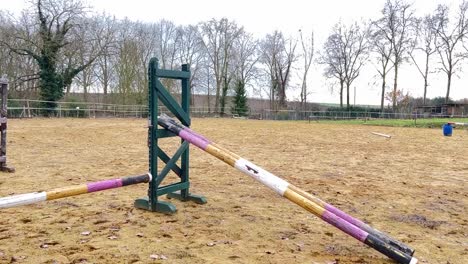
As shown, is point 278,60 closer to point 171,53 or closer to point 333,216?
point 171,53

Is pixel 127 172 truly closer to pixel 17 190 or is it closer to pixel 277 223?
pixel 17 190

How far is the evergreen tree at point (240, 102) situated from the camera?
42.3 m

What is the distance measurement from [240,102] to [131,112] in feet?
47.4

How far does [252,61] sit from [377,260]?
45.9 m

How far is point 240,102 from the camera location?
140 ft

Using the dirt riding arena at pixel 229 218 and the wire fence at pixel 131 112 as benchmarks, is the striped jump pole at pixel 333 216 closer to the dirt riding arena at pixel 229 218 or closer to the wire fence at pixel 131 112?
the dirt riding arena at pixel 229 218

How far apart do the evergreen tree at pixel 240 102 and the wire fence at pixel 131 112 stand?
0.79 feet

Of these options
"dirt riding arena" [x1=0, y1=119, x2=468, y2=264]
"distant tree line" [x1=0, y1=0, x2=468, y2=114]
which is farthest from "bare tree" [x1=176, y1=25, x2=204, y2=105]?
"dirt riding arena" [x1=0, y1=119, x2=468, y2=264]

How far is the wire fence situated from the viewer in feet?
81.5

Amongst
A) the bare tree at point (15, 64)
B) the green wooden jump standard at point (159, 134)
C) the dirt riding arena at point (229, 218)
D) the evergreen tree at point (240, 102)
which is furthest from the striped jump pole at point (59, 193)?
the evergreen tree at point (240, 102)

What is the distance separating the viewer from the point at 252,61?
157ft

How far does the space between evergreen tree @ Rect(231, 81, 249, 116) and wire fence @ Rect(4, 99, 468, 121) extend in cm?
24

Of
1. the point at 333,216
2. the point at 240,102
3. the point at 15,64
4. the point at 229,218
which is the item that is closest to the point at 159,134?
the point at 229,218

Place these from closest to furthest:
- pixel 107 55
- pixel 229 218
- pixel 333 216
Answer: pixel 333 216 → pixel 229 218 → pixel 107 55
